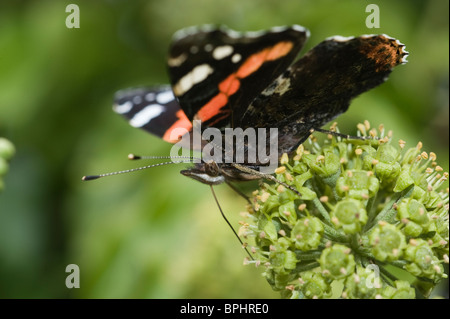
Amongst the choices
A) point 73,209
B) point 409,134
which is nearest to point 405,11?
point 409,134

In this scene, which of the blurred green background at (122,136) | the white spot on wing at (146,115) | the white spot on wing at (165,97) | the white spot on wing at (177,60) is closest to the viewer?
the white spot on wing at (177,60)

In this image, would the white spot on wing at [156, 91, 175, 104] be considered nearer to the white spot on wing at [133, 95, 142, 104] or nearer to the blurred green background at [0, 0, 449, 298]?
the white spot on wing at [133, 95, 142, 104]

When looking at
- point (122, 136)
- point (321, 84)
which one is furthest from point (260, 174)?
point (122, 136)

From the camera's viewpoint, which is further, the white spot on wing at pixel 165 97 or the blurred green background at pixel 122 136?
the blurred green background at pixel 122 136

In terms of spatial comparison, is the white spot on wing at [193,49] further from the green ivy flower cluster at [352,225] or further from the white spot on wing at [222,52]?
the green ivy flower cluster at [352,225]

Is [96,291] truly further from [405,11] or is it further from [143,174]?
[405,11]

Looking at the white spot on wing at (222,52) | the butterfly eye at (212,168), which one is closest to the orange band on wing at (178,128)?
the butterfly eye at (212,168)

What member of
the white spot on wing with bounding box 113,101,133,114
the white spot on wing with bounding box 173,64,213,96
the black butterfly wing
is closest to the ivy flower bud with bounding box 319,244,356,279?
the black butterfly wing
